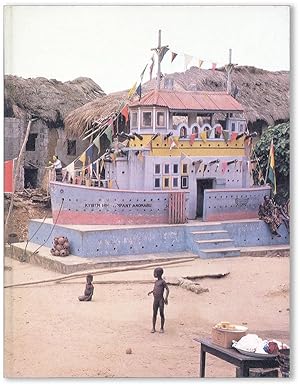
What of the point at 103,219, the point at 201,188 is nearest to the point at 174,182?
the point at 201,188

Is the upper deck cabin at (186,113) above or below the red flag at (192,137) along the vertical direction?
above

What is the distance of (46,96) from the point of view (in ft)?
12.0

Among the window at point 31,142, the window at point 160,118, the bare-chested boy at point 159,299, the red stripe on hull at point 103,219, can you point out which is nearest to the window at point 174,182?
the red stripe on hull at point 103,219

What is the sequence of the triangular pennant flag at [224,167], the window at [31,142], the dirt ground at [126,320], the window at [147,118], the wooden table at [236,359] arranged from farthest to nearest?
the triangular pennant flag at [224,167] → the window at [147,118] → the window at [31,142] → the dirt ground at [126,320] → the wooden table at [236,359]

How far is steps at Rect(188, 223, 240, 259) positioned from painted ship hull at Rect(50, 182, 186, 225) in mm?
111

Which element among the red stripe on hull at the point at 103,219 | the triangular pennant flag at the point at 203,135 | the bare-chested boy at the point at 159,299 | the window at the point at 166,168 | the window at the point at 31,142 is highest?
the triangular pennant flag at the point at 203,135

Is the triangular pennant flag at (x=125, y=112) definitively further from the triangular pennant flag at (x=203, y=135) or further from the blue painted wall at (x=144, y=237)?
the blue painted wall at (x=144, y=237)

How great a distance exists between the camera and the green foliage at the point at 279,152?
12.2 feet

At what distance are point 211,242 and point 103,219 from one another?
56cm

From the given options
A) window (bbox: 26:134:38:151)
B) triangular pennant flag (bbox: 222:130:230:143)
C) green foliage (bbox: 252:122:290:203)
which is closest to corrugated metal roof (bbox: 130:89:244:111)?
triangular pennant flag (bbox: 222:130:230:143)

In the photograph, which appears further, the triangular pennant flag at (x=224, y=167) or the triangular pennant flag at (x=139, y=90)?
the triangular pennant flag at (x=224, y=167)

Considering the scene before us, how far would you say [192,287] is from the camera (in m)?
3.69

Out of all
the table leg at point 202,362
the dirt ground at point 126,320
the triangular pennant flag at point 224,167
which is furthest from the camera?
the triangular pennant flag at point 224,167

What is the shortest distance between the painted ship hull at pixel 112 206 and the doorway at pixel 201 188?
3.1 inches
